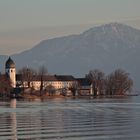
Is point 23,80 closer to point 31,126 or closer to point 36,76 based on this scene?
point 36,76

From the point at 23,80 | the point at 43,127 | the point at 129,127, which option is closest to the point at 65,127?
the point at 43,127

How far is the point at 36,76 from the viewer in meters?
200

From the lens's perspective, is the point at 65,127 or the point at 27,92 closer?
the point at 65,127

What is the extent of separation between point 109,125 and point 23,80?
14960 cm

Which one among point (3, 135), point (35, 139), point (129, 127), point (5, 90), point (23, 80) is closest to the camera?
point (35, 139)

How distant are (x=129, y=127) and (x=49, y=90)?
6135 inches

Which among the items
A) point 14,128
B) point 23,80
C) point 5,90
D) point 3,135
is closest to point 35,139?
point 3,135

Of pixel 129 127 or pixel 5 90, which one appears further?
pixel 5 90

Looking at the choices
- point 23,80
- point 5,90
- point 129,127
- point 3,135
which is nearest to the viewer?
point 3,135

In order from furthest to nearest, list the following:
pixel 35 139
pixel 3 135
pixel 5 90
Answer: pixel 5 90, pixel 3 135, pixel 35 139

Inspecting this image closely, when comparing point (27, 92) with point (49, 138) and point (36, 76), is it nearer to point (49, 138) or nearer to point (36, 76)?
point (36, 76)

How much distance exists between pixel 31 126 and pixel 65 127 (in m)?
2.64

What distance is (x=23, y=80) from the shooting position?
189 m

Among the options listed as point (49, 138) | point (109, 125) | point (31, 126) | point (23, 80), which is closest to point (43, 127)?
point (31, 126)
